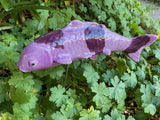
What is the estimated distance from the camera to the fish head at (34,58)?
0.81 m

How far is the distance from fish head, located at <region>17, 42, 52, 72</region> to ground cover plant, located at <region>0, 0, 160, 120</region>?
180mm

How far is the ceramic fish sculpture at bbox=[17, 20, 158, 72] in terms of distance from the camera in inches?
32.7

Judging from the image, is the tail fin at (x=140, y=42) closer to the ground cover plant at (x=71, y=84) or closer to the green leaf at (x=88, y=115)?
the ground cover plant at (x=71, y=84)

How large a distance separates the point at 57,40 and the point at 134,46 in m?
0.53

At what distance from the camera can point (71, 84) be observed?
1.35m

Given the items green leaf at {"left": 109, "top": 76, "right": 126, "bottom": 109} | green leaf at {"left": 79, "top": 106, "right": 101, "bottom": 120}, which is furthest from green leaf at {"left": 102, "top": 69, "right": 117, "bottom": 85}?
green leaf at {"left": 79, "top": 106, "right": 101, "bottom": 120}

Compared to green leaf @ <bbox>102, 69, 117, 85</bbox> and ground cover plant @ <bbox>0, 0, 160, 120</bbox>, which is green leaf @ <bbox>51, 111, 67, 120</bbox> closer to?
ground cover plant @ <bbox>0, 0, 160, 120</bbox>

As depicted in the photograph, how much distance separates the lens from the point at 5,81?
1084 millimetres

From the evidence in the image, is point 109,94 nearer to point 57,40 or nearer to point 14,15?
point 57,40

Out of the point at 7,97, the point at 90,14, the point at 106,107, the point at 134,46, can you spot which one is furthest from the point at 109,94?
the point at 90,14

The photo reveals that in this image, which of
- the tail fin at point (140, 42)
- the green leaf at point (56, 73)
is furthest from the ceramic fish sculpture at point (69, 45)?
the green leaf at point (56, 73)

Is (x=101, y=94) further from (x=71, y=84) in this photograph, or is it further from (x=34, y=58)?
(x=34, y=58)

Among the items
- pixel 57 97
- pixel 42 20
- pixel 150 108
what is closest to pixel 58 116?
pixel 57 97

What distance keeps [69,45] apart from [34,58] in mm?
206
